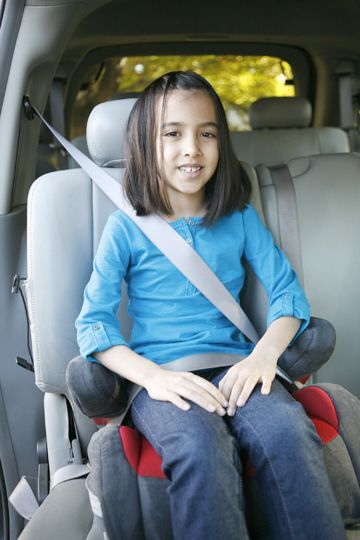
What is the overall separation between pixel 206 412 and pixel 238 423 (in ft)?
0.27

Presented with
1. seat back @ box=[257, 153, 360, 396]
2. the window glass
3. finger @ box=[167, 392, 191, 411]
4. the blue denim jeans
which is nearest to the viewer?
the blue denim jeans

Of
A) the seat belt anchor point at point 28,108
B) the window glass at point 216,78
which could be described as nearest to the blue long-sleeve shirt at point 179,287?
the seat belt anchor point at point 28,108

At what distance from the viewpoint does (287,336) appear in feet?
7.00

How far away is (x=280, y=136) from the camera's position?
14.8 feet

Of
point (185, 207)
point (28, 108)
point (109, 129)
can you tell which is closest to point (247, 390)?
point (185, 207)

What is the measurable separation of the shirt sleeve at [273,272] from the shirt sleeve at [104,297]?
0.37 metres

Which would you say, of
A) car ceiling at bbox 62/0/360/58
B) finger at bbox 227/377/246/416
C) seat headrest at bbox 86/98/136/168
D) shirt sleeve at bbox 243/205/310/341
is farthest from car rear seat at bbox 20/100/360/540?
car ceiling at bbox 62/0/360/58

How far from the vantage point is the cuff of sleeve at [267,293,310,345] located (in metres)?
2.18

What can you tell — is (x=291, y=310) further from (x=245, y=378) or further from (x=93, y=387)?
(x=93, y=387)

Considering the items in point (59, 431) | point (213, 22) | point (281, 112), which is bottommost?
point (59, 431)

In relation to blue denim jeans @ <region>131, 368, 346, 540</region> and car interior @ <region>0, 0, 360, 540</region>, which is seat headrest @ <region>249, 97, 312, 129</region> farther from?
blue denim jeans @ <region>131, 368, 346, 540</region>

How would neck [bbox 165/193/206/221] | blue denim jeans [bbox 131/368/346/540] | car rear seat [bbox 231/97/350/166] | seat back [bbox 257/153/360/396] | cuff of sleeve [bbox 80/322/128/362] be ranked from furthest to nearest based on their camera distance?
1. car rear seat [bbox 231/97/350/166]
2. seat back [bbox 257/153/360/396]
3. neck [bbox 165/193/206/221]
4. cuff of sleeve [bbox 80/322/128/362]
5. blue denim jeans [bbox 131/368/346/540]

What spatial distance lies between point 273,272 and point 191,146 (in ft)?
1.41

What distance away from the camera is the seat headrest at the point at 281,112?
450cm
